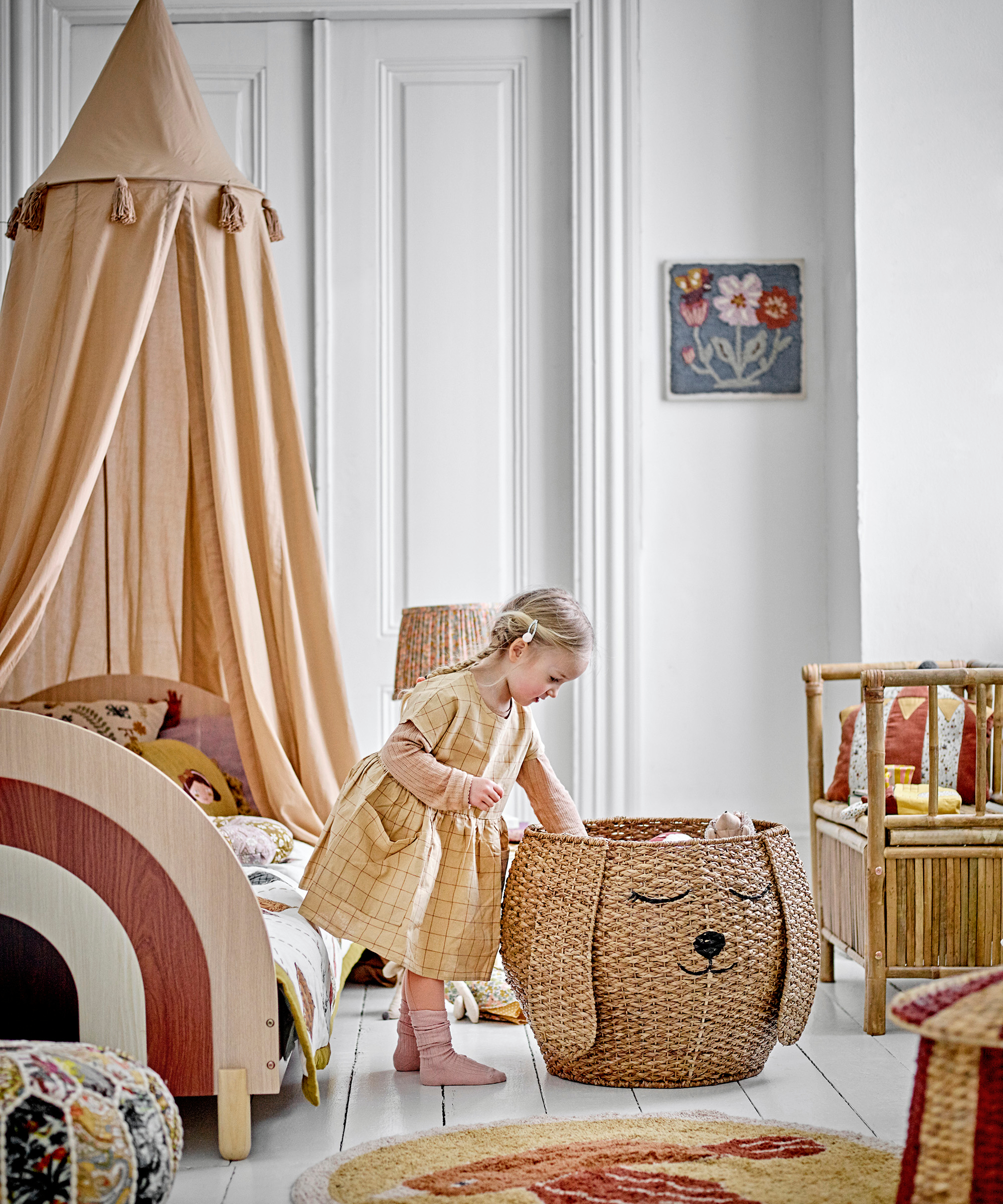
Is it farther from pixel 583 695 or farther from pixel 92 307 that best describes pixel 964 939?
pixel 92 307

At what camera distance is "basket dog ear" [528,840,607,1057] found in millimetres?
1997

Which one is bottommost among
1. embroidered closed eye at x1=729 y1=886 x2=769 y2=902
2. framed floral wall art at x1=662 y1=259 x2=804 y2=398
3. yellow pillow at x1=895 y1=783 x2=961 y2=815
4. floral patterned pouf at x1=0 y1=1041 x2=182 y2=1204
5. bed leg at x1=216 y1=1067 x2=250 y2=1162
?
bed leg at x1=216 y1=1067 x2=250 y2=1162

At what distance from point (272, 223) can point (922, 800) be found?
6.53ft

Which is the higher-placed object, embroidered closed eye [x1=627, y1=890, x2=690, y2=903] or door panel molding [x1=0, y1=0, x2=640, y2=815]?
door panel molding [x1=0, y1=0, x2=640, y2=815]

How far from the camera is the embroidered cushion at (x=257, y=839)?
8.38 ft

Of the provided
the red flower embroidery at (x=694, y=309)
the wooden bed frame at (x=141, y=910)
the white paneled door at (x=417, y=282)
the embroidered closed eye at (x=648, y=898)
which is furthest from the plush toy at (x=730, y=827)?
the red flower embroidery at (x=694, y=309)

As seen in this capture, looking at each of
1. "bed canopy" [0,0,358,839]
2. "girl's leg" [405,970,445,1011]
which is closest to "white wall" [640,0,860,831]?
"bed canopy" [0,0,358,839]

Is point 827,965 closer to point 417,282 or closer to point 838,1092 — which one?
point 838,1092

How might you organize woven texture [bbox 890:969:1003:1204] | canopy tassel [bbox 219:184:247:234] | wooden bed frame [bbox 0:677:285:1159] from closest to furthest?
1. woven texture [bbox 890:969:1003:1204]
2. wooden bed frame [bbox 0:677:285:1159]
3. canopy tassel [bbox 219:184:247:234]

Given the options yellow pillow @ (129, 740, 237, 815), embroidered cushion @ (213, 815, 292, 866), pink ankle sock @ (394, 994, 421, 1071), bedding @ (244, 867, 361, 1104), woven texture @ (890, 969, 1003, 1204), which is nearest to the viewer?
woven texture @ (890, 969, 1003, 1204)

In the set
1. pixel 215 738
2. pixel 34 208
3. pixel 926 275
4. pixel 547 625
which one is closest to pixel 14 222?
pixel 34 208

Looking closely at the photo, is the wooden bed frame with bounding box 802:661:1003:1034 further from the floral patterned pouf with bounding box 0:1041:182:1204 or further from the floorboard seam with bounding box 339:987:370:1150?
the floral patterned pouf with bounding box 0:1041:182:1204

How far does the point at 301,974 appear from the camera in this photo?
1.94m

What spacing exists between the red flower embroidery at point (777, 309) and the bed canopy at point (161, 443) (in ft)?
4.71
